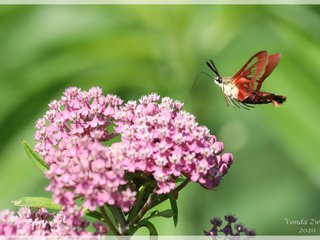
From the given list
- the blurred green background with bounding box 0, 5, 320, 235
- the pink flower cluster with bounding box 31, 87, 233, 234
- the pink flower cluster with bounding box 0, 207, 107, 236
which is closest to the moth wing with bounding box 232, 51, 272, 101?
the pink flower cluster with bounding box 31, 87, 233, 234

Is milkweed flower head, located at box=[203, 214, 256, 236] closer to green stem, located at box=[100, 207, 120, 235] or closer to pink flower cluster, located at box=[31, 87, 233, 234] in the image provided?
pink flower cluster, located at box=[31, 87, 233, 234]

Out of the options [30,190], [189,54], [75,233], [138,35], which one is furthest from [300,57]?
[75,233]

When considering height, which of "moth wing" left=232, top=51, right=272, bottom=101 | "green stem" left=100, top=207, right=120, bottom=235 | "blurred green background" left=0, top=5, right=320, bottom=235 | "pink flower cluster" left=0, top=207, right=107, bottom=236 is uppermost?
"blurred green background" left=0, top=5, right=320, bottom=235

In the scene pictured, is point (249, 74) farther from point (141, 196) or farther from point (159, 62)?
point (159, 62)

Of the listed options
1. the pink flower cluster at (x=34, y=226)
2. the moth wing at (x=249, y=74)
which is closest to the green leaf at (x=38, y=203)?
the pink flower cluster at (x=34, y=226)

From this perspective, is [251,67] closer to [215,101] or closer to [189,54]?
[189,54]

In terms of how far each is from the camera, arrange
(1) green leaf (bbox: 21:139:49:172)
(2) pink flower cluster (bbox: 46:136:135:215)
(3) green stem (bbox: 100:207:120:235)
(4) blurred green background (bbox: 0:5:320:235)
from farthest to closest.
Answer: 1. (4) blurred green background (bbox: 0:5:320:235)
2. (1) green leaf (bbox: 21:139:49:172)
3. (3) green stem (bbox: 100:207:120:235)
4. (2) pink flower cluster (bbox: 46:136:135:215)
